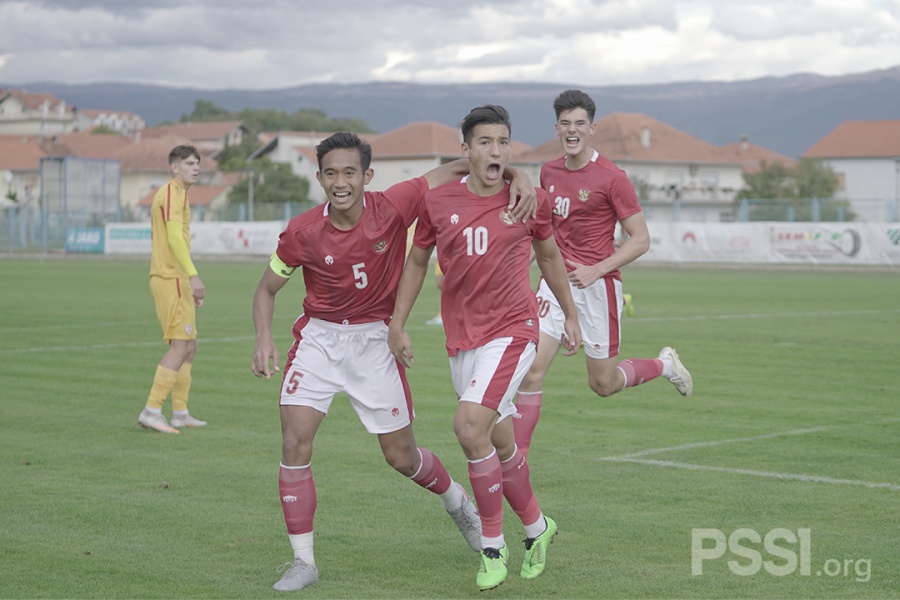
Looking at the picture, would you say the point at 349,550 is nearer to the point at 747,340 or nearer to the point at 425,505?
the point at 425,505

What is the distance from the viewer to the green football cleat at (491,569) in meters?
6.00

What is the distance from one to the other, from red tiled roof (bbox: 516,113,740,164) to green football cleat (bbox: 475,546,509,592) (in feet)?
307

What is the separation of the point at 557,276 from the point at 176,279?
17.8 ft

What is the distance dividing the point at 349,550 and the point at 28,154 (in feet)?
444

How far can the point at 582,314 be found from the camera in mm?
9617

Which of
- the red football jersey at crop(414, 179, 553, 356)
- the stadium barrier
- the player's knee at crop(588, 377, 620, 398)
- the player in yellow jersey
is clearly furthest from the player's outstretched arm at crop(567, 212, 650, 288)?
the stadium barrier

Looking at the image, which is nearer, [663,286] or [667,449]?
[667,449]

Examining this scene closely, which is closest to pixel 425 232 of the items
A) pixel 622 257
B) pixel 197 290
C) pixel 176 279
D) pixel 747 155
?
pixel 622 257

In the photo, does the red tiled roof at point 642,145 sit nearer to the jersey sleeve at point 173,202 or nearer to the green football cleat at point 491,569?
the jersey sleeve at point 173,202

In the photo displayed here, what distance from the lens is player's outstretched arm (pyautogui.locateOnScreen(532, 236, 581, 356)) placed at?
22.0 ft

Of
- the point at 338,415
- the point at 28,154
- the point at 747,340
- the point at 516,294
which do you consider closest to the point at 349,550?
the point at 516,294

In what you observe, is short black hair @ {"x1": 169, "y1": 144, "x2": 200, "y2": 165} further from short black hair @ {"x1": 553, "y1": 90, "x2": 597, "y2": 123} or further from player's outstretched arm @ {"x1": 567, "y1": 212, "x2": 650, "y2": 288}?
player's outstretched arm @ {"x1": 567, "y1": 212, "x2": 650, "y2": 288}

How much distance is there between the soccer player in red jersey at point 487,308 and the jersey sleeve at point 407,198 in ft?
0.44

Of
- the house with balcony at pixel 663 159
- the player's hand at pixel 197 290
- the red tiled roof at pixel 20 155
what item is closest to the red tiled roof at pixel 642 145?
the house with balcony at pixel 663 159
